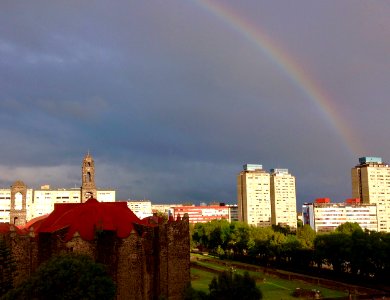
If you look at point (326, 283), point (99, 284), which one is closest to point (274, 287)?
point (326, 283)

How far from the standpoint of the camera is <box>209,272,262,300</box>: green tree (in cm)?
3831

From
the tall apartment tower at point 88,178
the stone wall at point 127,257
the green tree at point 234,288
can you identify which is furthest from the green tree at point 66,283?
the tall apartment tower at point 88,178

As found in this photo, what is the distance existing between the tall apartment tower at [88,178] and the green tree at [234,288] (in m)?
32.1

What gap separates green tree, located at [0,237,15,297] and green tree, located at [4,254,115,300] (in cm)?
477

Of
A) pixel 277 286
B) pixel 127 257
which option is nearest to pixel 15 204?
pixel 127 257

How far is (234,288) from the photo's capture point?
1511 inches

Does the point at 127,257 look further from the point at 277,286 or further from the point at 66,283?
the point at 277,286

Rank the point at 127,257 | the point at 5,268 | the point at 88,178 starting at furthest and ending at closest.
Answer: the point at 88,178 → the point at 127,257 → the point at 5,268

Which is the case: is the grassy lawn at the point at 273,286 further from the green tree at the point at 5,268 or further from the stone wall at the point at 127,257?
the green tree at the point at 5,268

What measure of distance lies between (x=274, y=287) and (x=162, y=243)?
2856 cm

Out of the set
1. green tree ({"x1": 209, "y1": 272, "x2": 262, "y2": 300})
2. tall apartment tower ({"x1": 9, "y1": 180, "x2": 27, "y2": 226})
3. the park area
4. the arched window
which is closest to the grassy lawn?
the park area

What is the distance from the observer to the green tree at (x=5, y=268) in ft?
134

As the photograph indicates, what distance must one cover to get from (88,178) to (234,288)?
35.5 m

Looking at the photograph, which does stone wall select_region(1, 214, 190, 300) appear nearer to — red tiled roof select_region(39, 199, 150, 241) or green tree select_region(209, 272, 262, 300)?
red tiled roof select_region(39, 199, 150, 241)
